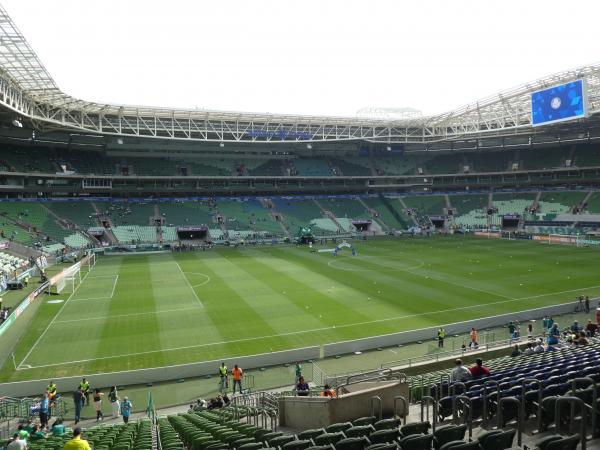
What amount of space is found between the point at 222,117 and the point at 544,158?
187 ft

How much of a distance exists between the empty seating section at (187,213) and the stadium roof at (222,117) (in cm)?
1081

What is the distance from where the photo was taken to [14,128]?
187 ft

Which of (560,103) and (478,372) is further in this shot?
(560,103)

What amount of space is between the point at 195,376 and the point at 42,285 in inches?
868

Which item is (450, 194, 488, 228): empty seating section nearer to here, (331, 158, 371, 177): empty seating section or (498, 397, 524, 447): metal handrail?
(331, 158, 371, 177): empty seating section

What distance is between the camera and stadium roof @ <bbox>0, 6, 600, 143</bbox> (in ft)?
123

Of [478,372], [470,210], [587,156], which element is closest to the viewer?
[478,372]

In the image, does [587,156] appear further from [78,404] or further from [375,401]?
[78,404]

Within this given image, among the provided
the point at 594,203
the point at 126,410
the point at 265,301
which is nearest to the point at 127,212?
the point at 265,301

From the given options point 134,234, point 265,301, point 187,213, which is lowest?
point 265,301

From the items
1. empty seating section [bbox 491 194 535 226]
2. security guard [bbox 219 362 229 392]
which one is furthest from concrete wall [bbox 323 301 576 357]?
empty seating section [bbox 491 194 535 226]

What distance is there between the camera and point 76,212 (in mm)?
61594

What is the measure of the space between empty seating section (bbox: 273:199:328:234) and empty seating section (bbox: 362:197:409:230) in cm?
1042

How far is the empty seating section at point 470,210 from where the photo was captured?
74312mm
